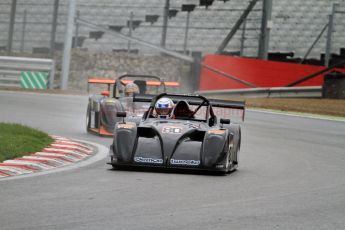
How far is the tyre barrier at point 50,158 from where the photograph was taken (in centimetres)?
1053

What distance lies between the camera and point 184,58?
31328 mm

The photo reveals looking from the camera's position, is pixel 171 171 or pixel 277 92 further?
pixel 277 92

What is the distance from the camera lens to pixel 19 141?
1275 centimetres

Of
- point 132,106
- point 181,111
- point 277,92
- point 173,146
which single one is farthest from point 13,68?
point 173,146

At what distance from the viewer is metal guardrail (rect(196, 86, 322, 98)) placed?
86.9 ft

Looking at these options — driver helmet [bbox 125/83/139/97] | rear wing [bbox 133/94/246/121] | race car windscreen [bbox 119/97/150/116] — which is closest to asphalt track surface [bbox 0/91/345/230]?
rear wing [bbox 133/94/246/121]

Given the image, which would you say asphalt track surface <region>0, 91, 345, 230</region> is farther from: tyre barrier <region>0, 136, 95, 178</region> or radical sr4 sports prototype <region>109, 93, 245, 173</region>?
tyre barrier <region>0, 136, 95, 178</region>

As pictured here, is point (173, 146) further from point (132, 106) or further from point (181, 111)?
point (132, 106)

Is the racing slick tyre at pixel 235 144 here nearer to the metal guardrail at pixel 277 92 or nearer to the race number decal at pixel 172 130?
the race number decal at pixel 172 130

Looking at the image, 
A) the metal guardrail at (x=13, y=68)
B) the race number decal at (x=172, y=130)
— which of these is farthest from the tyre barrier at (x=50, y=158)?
the metal guardrail at (x=13, y=68)

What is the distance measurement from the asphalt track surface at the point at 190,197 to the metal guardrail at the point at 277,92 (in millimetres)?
12073

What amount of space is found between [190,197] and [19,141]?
4854mm

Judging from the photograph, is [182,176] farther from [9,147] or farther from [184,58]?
[184,58]

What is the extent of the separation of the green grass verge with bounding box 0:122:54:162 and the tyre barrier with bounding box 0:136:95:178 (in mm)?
103
